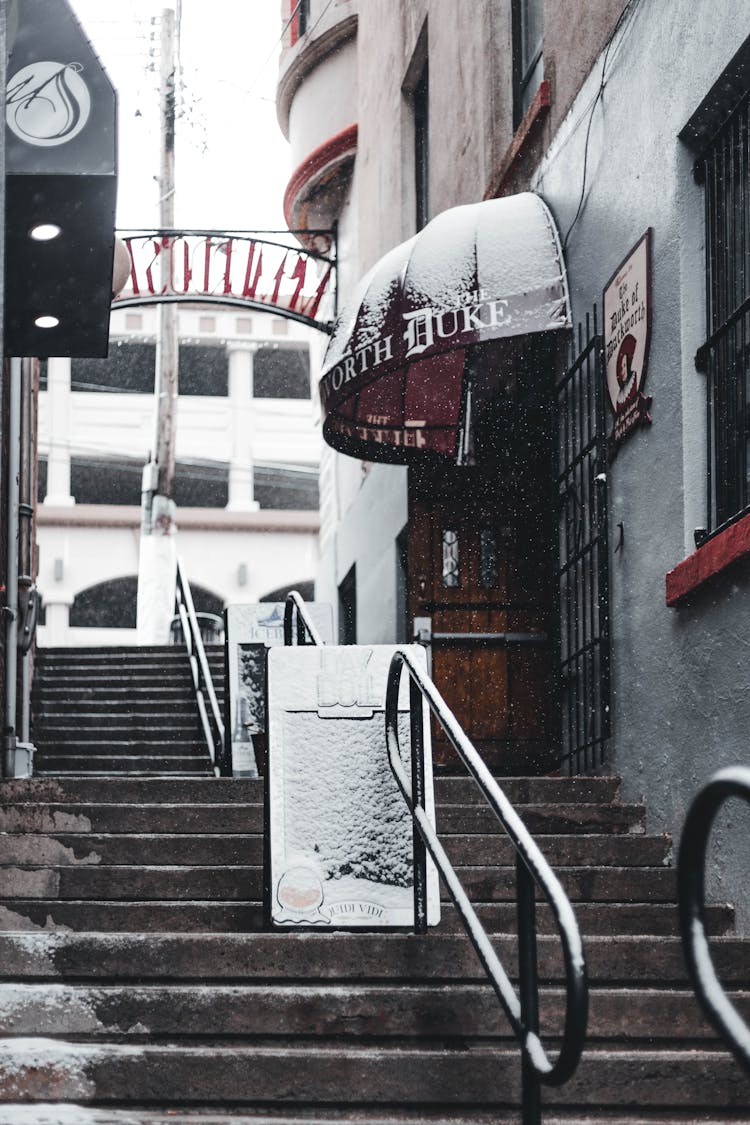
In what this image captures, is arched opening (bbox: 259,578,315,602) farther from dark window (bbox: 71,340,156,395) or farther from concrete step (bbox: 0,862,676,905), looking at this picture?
concrete step (bbox: 0,862,676,905)

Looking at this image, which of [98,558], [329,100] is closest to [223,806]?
[329,100]

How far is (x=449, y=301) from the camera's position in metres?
9.14

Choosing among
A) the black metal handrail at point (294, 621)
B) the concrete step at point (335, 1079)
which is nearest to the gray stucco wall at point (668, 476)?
the concrete step at point (335, 1079)

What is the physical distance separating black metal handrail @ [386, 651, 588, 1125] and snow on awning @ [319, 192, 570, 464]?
383cm

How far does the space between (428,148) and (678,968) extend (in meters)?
9.51

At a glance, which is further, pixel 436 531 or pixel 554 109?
pixel 436 531

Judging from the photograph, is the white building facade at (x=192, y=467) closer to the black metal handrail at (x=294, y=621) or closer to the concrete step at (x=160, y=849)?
the black metal handrail at (x=294, y=621)

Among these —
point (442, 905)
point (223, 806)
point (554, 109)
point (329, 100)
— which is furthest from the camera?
point (329, 100)

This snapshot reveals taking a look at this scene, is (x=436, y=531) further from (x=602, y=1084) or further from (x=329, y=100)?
(x=329, y=100)

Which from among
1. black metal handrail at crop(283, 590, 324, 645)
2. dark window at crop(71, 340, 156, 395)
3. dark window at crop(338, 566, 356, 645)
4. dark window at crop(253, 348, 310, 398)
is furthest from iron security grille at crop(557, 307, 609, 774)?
dark window at crop(253, 348, 310, 398)

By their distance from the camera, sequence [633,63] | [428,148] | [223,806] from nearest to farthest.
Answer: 1. [223,806]
2. [633,63]
3. [428,148]

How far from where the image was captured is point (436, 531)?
10461 millimetres

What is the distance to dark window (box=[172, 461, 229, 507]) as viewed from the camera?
34.8 meters

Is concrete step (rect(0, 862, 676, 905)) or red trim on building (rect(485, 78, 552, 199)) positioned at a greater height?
red trim on building (rect(485, 78, 552, 199))
